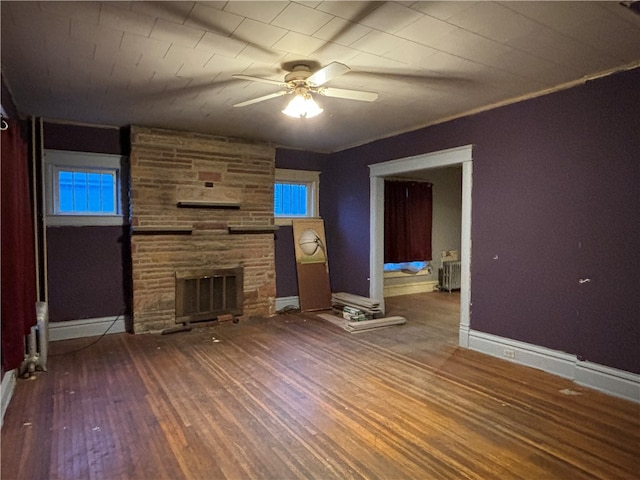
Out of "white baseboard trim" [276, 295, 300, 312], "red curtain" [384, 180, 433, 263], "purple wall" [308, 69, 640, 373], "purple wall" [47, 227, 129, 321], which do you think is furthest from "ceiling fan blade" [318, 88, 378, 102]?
"red curtain" [384, 180, 433, 263]

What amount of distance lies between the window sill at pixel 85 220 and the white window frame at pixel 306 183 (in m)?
2.11

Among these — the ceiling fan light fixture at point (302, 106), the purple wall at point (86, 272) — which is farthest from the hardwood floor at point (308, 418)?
the ceiling fan light fixture at point (302, 106)

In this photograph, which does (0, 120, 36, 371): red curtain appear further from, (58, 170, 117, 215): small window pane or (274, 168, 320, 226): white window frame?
(274, 168, 320, 226): white window frame

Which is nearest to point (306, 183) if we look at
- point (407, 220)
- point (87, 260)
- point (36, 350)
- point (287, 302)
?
point (287, 302)

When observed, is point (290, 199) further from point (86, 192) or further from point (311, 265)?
point (86, 192)

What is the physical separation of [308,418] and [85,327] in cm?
330

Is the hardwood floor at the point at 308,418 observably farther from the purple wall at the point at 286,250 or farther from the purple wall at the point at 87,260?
the purple wall at the point at 286,250

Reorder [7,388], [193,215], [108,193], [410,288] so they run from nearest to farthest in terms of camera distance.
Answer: [7,388] → [108,193] → [193,215] → [410,288]

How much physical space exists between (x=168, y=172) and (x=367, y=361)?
128 inches

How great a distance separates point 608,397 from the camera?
9.55ft

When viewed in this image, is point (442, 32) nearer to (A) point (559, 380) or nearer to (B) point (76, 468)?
(A) point (559, 380)

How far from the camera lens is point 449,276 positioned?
7504 millimetres

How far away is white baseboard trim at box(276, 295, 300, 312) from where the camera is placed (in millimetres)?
5863

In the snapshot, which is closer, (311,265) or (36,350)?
(36,350)
